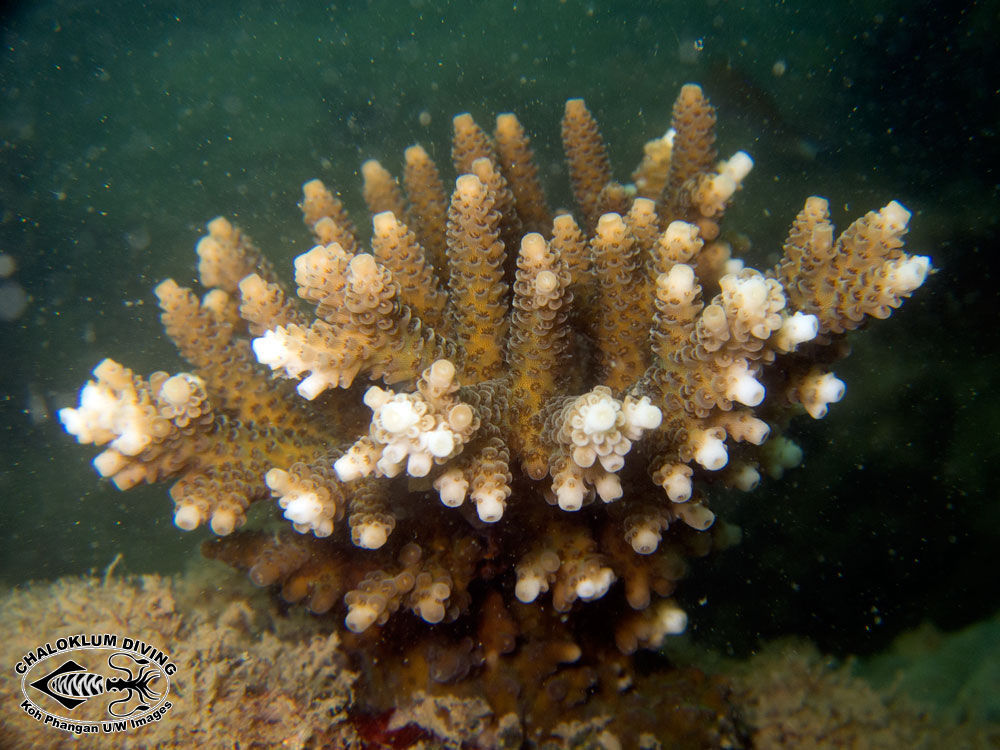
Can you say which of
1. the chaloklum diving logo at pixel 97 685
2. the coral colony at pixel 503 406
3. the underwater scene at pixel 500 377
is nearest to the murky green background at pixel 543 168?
the underwater scene at pixel 500 377

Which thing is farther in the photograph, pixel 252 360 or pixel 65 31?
pixel 65 31

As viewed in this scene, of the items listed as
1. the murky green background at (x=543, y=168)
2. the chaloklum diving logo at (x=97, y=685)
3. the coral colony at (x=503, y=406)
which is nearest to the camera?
the coral colony at (x=503, y=406)

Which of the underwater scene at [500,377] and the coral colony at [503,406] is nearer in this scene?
the coral colony at [503,406]

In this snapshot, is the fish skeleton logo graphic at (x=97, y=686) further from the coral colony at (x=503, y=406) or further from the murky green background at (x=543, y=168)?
the murky green background at (x=543, y=168)

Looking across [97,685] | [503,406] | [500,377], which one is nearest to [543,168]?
[500,377]

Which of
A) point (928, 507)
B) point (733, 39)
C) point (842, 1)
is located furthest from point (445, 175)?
point (928, 507)

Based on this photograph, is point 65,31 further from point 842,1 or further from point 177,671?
point 842,1

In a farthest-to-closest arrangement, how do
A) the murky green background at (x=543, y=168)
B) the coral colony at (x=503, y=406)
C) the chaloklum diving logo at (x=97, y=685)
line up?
the murky green background at (x=543, y=168) → the chaloklum diving logo at (x=97, y=685) → the coral colony at (x=503, y=406)
